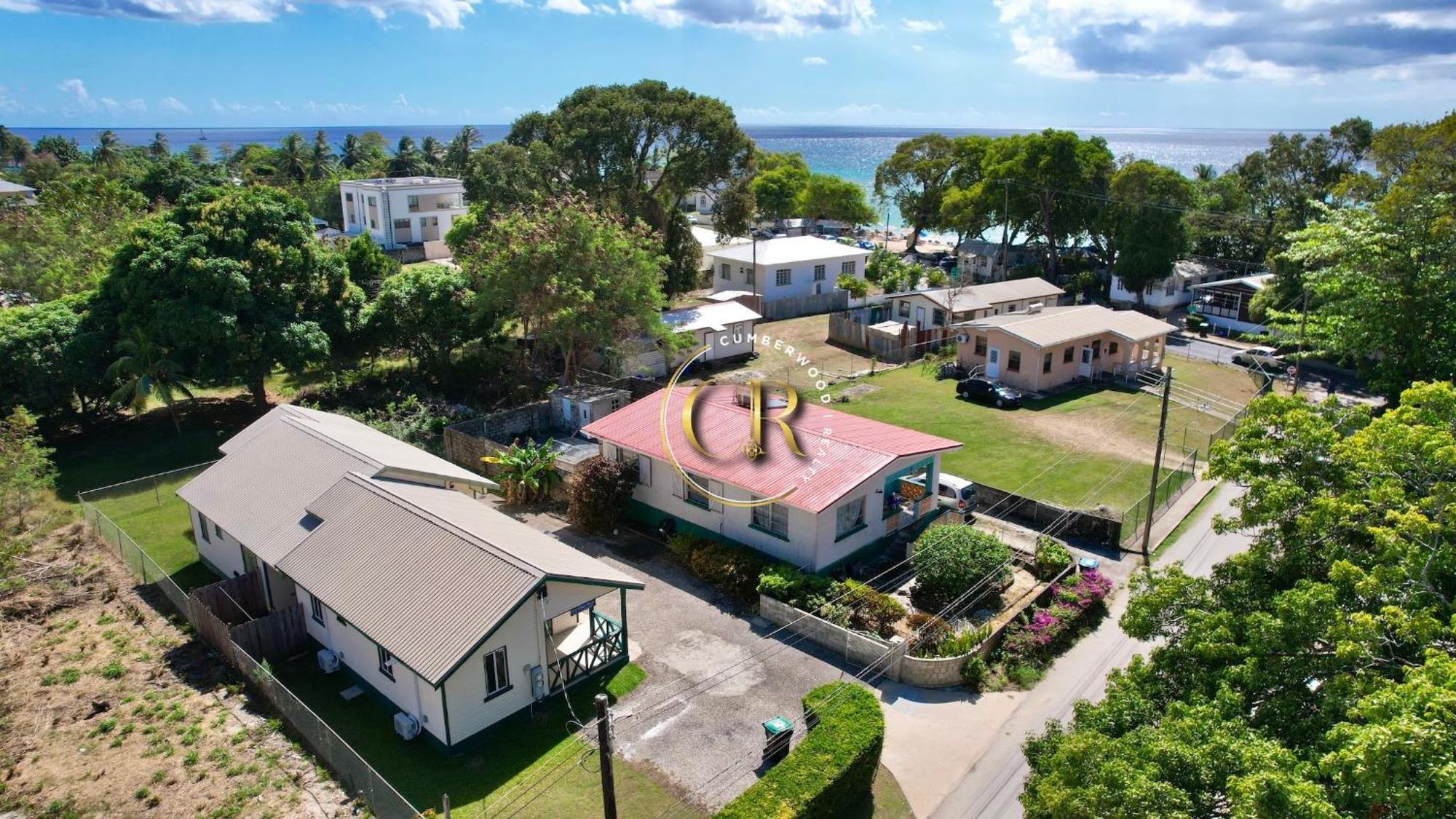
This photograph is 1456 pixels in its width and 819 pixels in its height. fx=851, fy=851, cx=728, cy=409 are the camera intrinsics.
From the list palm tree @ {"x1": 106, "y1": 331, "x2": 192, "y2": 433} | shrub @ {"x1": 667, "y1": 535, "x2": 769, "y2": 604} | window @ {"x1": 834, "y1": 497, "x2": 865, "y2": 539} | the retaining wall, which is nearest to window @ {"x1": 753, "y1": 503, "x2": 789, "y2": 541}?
shrub @ {"x1": 667, "y1": 535, "x2": 769, "y2": 604}

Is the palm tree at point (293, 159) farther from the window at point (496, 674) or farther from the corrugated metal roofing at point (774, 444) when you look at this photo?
the window at point (496, 674)

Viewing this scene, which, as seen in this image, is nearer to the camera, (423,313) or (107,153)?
(423,313)

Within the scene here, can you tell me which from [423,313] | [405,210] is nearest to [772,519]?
[423,313]

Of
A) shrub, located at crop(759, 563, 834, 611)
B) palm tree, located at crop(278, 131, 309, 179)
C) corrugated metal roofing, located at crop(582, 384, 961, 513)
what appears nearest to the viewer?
shrub, located at crop(759, 563, 834, 611)

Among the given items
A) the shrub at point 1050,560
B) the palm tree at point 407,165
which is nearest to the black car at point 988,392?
the shrub at point 1050,560

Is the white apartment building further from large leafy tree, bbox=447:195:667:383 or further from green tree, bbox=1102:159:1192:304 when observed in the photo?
green tree, bbox=1102:159:1192:304

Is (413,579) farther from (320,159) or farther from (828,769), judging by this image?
(320,159)
